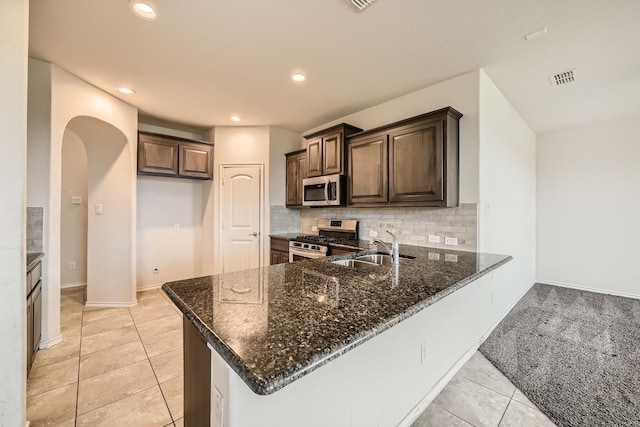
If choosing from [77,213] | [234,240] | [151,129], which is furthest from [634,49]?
[77,213]

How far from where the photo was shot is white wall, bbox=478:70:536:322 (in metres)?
2.76

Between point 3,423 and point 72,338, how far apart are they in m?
1.67

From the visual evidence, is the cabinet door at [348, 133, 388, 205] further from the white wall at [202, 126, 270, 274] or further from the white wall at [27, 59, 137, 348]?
the white wall at [27, 59, 137, 348]

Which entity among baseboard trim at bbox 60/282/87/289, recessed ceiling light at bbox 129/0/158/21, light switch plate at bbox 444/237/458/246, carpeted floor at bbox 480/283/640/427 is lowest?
carpeted floor at bbox 480/283/640/427

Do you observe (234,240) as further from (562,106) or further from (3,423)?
(562,106)

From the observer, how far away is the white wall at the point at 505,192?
9.04 feet

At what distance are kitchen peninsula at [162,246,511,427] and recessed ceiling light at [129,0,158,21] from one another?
6.26 ft

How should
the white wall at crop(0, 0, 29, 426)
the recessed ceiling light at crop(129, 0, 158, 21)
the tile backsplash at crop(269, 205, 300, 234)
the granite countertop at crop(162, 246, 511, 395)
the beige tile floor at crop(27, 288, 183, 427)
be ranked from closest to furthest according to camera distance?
the granite countertop at crop(162, 246, 511, 395) → the white wall at crop(0, 0, 29, 426) → the beige tile floor at crop(27, 288, 183, 427) → the recessed ceiling light at crop(129, 0, 158, 21) → the tile backsplash at crop(269, 205, 300, 234)

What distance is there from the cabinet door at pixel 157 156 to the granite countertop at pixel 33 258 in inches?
67.9

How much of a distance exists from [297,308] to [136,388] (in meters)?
1.83

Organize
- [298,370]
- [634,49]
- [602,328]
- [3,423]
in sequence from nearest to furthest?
1. [298,370]
2. [3,423]
3. [634,49]
4. [602,328]

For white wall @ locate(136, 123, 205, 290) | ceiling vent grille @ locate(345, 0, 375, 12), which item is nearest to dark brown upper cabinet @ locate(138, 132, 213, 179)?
white wall @ locate(136, 123, 205, 290)

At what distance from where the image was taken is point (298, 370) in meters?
0.65

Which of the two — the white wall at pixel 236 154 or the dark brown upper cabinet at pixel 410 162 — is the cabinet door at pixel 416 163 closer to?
the dark brown upper cabinet at pixel 410 162
